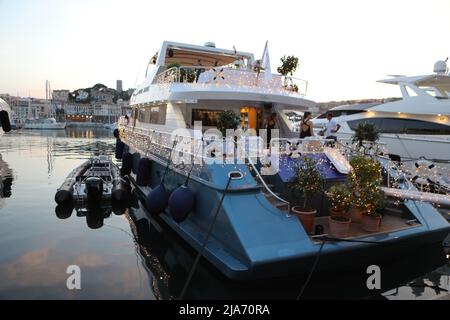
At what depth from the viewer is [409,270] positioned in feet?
24.0

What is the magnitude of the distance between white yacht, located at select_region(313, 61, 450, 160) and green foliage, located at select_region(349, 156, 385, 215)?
12905 mm

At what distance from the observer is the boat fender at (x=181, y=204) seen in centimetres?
725

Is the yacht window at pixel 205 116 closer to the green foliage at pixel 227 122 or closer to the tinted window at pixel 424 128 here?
the green foliage at pixel 227 122

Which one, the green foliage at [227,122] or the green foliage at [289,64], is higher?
the green foliage at [289,64]

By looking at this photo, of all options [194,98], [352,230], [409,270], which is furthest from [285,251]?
[194,98]

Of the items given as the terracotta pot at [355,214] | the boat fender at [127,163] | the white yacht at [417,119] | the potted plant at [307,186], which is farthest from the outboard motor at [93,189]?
the white yacht at [417,119]

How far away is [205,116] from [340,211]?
6.43m

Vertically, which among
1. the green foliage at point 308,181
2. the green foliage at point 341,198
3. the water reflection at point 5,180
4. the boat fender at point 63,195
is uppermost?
the green foliage at point 308,181

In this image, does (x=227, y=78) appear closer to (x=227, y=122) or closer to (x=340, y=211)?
(x=227, y=122)

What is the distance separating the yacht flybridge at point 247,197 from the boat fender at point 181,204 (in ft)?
0.07

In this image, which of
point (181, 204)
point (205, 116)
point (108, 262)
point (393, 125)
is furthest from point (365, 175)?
point (393, 125)

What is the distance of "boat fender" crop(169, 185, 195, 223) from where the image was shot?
285 inches

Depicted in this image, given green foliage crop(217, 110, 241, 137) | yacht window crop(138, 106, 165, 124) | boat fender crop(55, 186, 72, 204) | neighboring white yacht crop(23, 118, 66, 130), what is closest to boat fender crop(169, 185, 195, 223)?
green foliage crop(217, 110, 241, 137)

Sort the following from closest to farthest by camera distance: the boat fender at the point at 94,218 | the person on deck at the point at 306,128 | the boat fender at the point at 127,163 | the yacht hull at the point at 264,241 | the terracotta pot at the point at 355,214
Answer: the yacht hull at the point at 264,241, the terracotta pot at the point at 355,214, the person on deck at the point at 306,128, the boat fender at the point at 94,218, the boat fender at the point at 127,163
